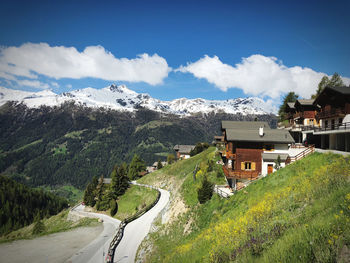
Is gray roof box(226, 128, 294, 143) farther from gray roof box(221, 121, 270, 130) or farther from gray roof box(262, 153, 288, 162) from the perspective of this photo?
gray roof box(221, 121, 270, 130)

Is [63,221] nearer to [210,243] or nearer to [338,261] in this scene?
[210,243]

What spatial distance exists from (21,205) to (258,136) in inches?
5666

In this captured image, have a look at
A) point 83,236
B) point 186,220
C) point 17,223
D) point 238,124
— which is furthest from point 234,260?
point 17,223

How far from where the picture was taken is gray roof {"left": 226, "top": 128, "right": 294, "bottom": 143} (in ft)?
114

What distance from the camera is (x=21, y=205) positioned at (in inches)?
4830

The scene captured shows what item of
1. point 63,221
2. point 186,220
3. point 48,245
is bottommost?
point 63,221

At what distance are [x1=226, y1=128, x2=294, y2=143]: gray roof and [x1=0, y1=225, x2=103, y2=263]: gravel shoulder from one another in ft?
112

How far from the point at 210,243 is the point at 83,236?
128ft

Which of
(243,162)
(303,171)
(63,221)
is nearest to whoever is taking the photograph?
(303,171)

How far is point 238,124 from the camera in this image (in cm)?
4625

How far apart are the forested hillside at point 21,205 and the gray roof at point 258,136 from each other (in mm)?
115859

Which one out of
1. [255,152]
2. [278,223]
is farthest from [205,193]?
[278,223]

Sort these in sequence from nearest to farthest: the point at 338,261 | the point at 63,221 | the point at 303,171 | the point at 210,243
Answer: the point at 338,261 < the point at 210,243 < the point at 303,171 < the point at 63,221

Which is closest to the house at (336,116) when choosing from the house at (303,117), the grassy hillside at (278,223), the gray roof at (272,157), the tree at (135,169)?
the gray roof at (272,157)
